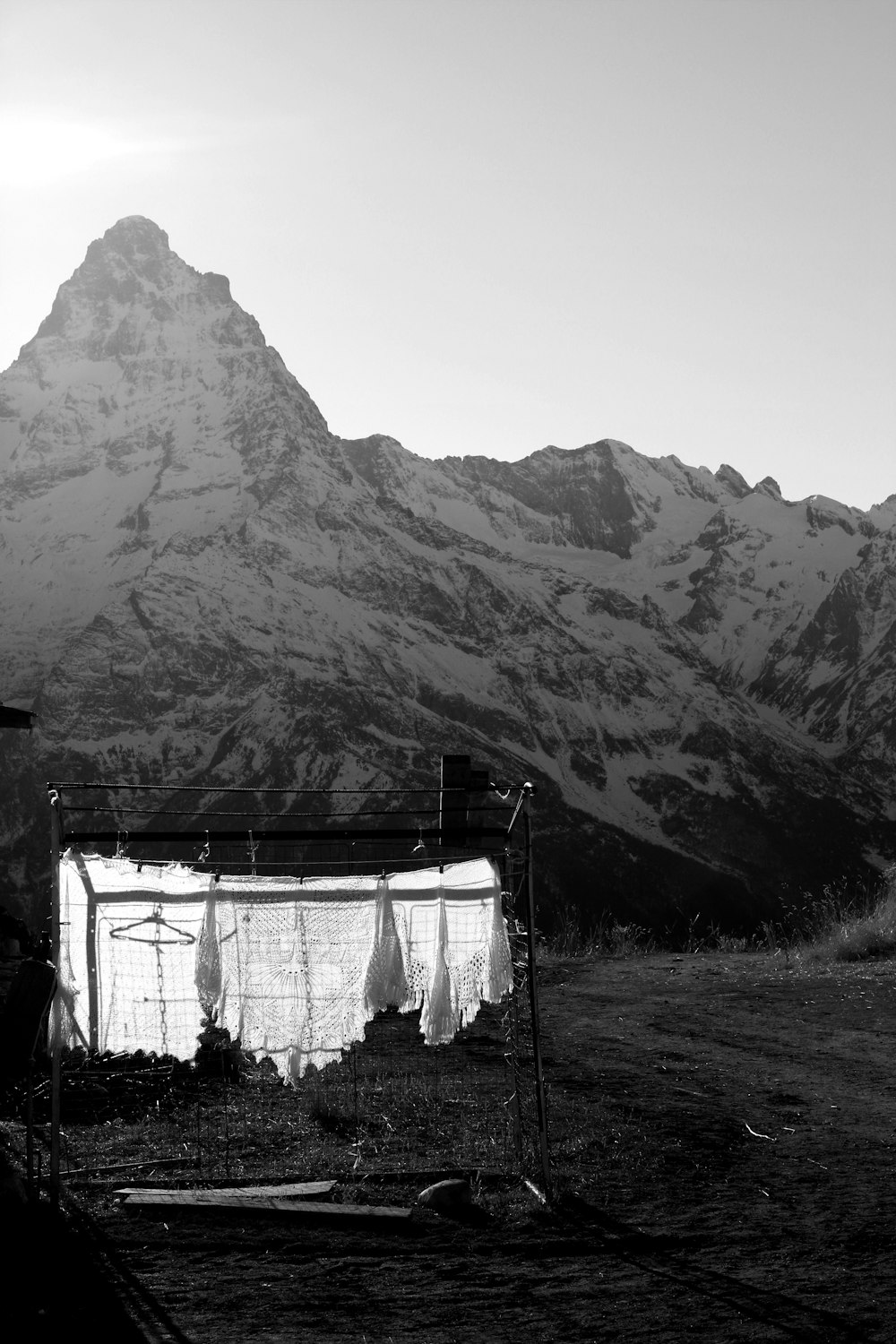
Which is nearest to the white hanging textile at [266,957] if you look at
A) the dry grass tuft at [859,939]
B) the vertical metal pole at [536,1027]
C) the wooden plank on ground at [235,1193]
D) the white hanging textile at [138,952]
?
the white hanging textile at [138,952]

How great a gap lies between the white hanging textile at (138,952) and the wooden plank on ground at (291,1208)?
1162mm

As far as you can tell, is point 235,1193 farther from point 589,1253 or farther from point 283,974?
point 589,1253

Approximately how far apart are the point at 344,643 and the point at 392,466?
6604 centimetres

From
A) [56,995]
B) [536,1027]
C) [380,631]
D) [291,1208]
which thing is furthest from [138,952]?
[380,631]

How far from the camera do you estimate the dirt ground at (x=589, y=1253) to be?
6.32m

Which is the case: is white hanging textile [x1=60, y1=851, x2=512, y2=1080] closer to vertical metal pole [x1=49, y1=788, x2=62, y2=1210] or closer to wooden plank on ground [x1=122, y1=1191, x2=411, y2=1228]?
vertical metal pole [x1=49, y1=788, x2=62, y2=1210]

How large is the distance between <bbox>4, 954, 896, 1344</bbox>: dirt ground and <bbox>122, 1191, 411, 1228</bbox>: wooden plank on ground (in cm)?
9

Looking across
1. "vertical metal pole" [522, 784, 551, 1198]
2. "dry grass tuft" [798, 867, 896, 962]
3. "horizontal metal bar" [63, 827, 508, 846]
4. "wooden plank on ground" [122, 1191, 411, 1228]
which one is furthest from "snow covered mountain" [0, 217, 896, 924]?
"wooden plank on ground" [122, 1191, 411, 1228]

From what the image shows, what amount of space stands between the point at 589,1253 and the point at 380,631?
131 meters

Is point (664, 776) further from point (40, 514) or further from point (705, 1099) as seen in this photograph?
point (705, 1099)

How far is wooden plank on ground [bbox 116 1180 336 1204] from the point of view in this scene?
805cm

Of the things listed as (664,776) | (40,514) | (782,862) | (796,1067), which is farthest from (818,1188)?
(40,514)

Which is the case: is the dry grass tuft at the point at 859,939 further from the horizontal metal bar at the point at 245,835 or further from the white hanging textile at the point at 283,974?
the white hanging textile at the point at 283,974

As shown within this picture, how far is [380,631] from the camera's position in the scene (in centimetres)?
13775
